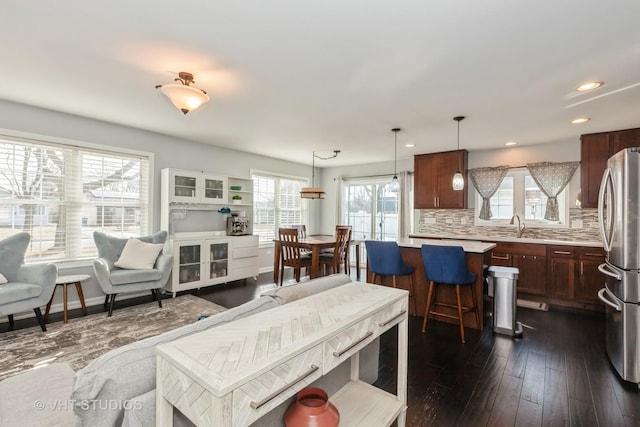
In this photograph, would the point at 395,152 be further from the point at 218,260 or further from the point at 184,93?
the point at 184,93

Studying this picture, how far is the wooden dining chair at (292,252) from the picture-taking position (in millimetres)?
4762

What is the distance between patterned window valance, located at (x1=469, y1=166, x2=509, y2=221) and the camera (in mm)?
5176

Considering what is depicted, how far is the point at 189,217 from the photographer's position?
4.95 meters

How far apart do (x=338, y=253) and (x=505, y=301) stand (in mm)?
2451

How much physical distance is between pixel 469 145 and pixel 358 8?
4.01 m

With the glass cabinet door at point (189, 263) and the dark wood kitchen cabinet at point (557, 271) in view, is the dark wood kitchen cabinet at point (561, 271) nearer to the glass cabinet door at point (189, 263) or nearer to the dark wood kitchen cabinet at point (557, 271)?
the dark wood kitchen cabinet at point (557, 271)

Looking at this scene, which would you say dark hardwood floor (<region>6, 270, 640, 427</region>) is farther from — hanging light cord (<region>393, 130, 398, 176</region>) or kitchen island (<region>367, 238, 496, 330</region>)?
hanging light cord (<region>393, 130, 398, 176</region>)

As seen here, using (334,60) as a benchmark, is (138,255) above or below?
below

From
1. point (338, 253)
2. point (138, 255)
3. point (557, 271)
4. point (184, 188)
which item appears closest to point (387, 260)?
point (338, 253)

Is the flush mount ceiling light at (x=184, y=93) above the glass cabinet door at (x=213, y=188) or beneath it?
above

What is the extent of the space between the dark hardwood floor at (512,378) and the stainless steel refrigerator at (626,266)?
7.3 inches

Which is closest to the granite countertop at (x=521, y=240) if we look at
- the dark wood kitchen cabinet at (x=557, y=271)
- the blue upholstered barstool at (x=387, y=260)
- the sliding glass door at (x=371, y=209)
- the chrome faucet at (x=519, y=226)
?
the dark wood kitchen cabinet at (x=557, y=271)

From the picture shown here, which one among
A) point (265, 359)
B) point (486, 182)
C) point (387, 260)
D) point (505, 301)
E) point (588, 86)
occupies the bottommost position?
point (505, 301)

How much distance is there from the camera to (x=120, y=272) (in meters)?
3.58
